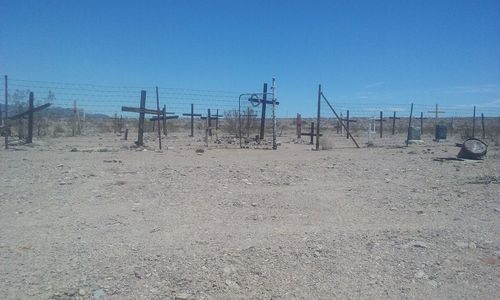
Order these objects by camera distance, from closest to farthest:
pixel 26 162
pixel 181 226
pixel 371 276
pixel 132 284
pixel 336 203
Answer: pixel 132 284 → pixel 371 276 → pixel 181 226 → pixel 336 203 → pixel 26 162

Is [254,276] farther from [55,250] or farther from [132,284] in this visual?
[55,250]

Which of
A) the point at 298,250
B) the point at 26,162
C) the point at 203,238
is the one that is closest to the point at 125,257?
the point at 203,238

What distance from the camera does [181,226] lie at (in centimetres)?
543

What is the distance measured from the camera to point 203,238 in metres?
5.00

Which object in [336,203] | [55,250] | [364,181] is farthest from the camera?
[364,181]

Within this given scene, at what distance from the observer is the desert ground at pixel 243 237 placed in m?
3.91

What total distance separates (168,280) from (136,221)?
71.2 inches

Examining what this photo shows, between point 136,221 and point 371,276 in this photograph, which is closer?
point 371,276

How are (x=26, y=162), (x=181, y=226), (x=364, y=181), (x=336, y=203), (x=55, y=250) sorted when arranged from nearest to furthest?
(x=55, y=250) < (x=181, y=226) < (x=336, y=203) < (x=364, y=181) < (x=26, y=162)

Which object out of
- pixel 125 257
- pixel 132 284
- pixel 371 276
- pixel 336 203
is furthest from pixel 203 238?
pixel 336 203

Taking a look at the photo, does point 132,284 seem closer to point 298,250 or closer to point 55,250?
point 55,250

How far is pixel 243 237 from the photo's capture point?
505 centimetres

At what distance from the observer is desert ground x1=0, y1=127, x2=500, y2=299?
12.8ft

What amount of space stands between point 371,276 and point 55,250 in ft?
10.3
